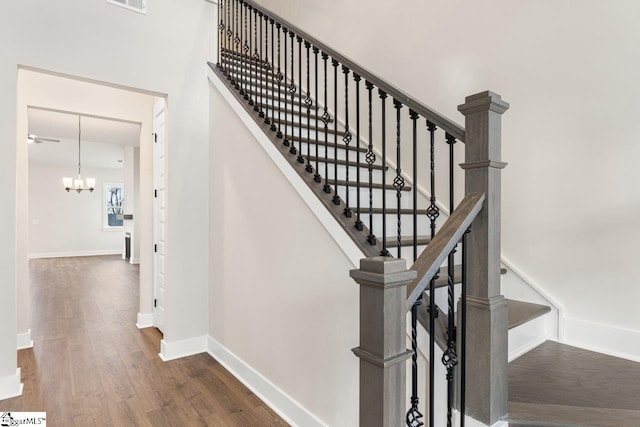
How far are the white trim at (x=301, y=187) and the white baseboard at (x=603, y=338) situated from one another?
1.41 meters

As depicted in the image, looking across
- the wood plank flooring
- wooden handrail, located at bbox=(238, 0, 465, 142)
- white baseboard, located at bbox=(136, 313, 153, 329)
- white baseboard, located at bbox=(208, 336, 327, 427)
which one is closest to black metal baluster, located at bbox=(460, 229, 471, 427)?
the wood plank flooring

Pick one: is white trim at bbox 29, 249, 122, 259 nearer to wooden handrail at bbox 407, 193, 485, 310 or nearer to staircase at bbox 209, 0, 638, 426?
staircase at bbox 209, 0, 638, 426

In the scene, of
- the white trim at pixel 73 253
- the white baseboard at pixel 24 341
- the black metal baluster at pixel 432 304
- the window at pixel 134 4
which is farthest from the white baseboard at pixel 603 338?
the white trim at pixel 73 253

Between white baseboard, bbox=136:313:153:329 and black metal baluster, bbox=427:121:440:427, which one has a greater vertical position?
black metal baluster, bbox=427:121:440:427

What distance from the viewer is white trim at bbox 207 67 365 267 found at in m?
1.79

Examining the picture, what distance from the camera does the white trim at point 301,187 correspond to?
1795 mm

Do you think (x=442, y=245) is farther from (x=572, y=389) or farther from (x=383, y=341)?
(x=572, y=389)

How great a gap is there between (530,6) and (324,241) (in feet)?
6.55

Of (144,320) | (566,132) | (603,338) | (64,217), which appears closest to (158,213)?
(144,320)

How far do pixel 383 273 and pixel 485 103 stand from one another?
86 cm

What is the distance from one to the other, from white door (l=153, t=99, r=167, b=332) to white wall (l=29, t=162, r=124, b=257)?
30.1ft

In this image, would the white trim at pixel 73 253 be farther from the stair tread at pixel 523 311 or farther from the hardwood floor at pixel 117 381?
the stair tread at pixel 523 311

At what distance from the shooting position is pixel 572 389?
5.09 ft

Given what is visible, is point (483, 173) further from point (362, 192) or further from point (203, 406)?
point (203, 406)
